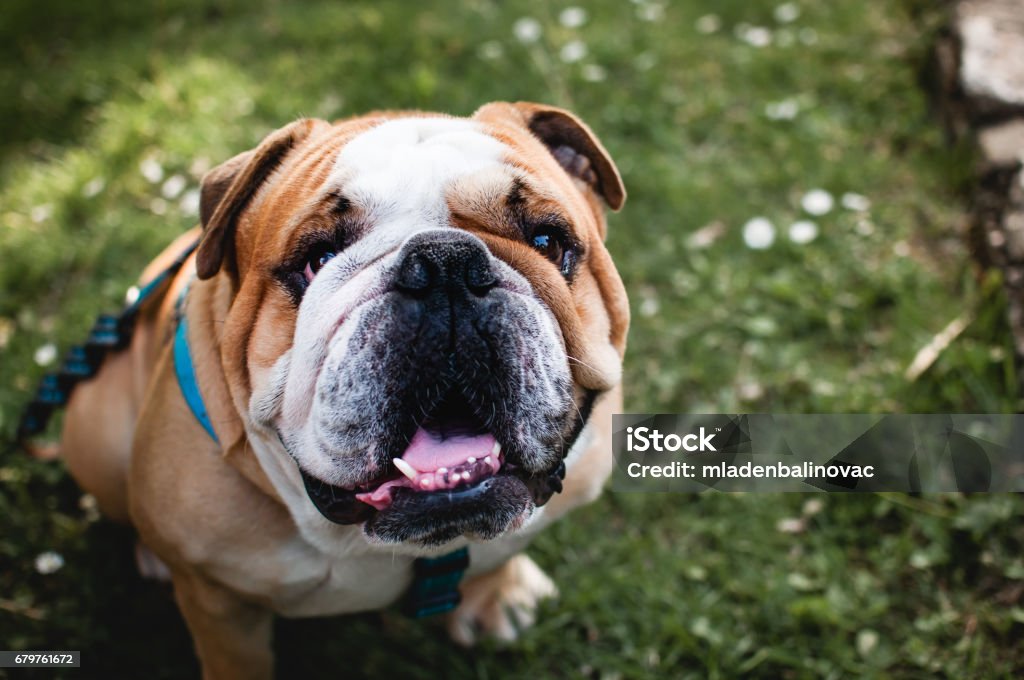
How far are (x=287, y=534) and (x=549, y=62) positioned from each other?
360 cm

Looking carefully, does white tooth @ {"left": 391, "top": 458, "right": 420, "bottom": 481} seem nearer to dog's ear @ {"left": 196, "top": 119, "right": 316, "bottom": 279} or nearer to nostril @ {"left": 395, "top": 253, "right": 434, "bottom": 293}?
nostril @ {"left": 395, "top": 253, "right": 434, "bottom": 293}

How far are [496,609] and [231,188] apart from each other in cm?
166

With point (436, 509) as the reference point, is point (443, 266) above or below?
above

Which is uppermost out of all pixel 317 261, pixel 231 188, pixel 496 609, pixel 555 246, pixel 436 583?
pixel 231 188

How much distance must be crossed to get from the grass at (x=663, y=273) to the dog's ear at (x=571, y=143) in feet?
4.44

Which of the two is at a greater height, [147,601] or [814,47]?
[814,47]

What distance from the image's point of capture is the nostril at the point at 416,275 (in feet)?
5.52

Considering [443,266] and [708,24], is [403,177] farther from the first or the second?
[708,24]

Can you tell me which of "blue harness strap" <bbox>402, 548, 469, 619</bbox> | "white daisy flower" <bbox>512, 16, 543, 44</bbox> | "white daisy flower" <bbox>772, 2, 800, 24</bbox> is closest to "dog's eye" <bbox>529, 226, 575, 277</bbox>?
"blue harness strap" <bbox>402, 548, 469, 619</bbox>

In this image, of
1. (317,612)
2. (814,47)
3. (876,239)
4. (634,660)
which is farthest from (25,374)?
(814,47)

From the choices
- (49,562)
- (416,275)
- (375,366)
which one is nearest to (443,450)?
(375,366)

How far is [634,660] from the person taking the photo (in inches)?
110

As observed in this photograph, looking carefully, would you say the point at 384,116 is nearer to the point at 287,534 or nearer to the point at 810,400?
the point at 287,534

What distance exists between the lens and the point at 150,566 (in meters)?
2.98
